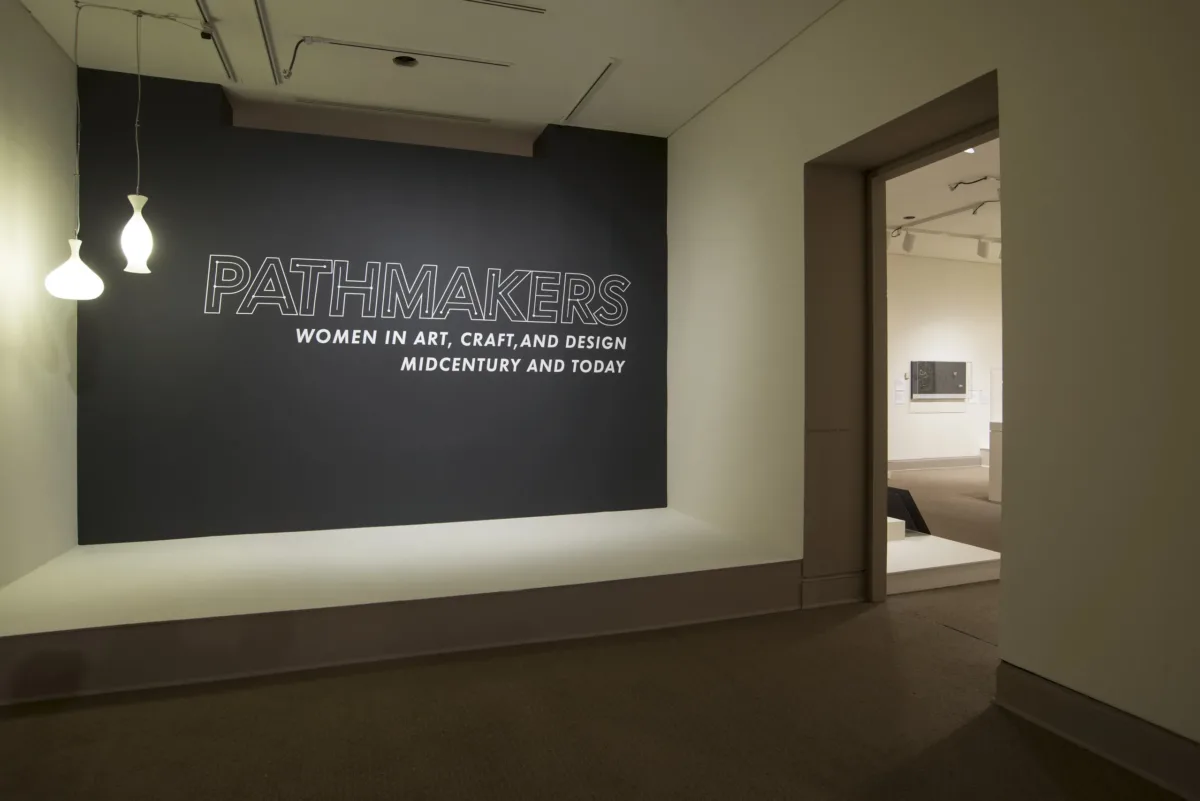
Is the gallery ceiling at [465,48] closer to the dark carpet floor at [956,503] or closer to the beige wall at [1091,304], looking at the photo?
the beige wall at [1091,304]

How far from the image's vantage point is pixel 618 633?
12.5 feet

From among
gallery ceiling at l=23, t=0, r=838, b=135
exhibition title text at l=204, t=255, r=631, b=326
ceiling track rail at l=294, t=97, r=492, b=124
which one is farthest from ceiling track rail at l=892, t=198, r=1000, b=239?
ceiling track rail at l=294, t=97, r=492, b=124

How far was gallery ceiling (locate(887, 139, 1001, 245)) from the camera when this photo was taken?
22.4ft

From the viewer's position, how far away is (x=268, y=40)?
4184 mm

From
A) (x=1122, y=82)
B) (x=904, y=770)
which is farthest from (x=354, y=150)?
(x=904, y=770)

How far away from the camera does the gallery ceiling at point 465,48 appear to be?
3.87 m

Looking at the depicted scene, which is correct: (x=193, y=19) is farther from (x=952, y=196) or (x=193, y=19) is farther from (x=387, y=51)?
(x=952, y=196)

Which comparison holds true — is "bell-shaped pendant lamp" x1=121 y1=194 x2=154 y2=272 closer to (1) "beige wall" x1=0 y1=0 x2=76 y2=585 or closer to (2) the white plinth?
(1) "beige wall" x1=0 y1=0 x2=76 y2=585

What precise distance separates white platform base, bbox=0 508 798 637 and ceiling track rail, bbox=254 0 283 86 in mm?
3067

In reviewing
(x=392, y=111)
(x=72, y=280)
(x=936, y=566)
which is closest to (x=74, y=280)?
(x=72, y=280)

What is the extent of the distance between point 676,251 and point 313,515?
11.4 ft

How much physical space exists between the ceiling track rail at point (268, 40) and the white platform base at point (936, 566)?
4.93 metres

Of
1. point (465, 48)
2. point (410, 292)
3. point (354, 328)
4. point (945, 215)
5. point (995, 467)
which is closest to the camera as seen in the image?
point (465, 48)

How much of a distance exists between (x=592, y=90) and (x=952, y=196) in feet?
16.9
